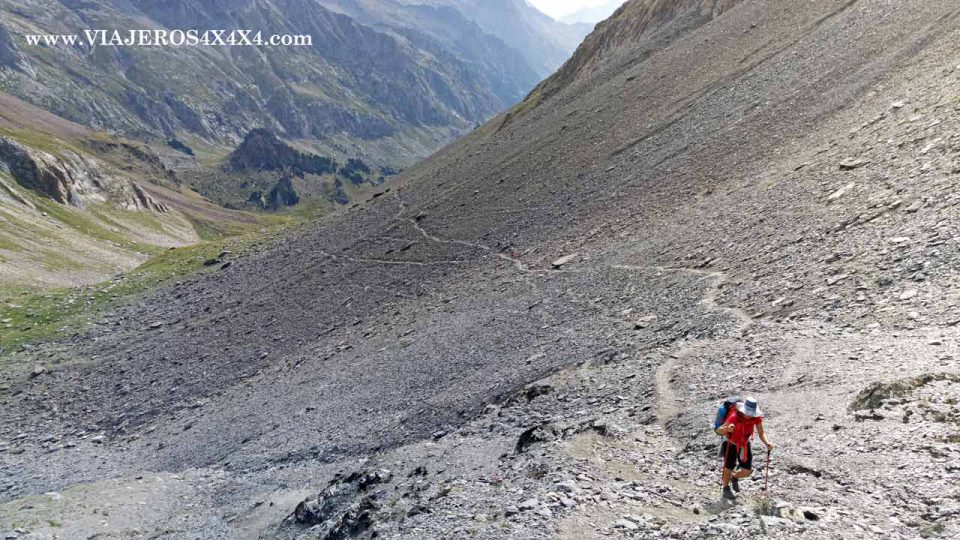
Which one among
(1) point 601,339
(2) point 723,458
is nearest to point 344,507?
(2) point 723,458

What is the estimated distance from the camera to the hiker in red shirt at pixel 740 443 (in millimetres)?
11445

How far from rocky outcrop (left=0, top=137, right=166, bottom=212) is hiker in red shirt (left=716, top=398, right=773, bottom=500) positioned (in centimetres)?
12397

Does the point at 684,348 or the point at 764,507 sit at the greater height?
the point at 684,348

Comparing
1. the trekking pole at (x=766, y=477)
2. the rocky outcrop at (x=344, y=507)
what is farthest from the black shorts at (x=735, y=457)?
the rocky outcrop at (x=344, y=507)

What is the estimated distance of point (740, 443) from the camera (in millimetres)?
11445

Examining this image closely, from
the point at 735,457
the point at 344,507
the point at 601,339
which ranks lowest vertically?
the point at 735,457

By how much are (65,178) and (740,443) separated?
132516 millimetres

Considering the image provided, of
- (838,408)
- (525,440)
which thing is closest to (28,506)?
(525,440)

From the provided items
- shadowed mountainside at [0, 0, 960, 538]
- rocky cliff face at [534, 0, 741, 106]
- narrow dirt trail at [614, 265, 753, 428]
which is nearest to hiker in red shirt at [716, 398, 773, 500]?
shadowed mountainside at [0, 0, 960, 538]

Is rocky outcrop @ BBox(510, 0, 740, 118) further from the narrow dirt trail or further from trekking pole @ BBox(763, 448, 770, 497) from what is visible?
trekking pole @ BBox(763, 448, 770, 497)

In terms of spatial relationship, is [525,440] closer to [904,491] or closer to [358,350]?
[904,491]

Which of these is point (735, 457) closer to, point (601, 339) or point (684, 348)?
point (684, 348)

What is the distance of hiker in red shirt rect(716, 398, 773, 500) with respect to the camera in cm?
1145

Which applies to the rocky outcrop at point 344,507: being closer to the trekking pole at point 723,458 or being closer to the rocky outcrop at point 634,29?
the trekking pole at point 723,458
